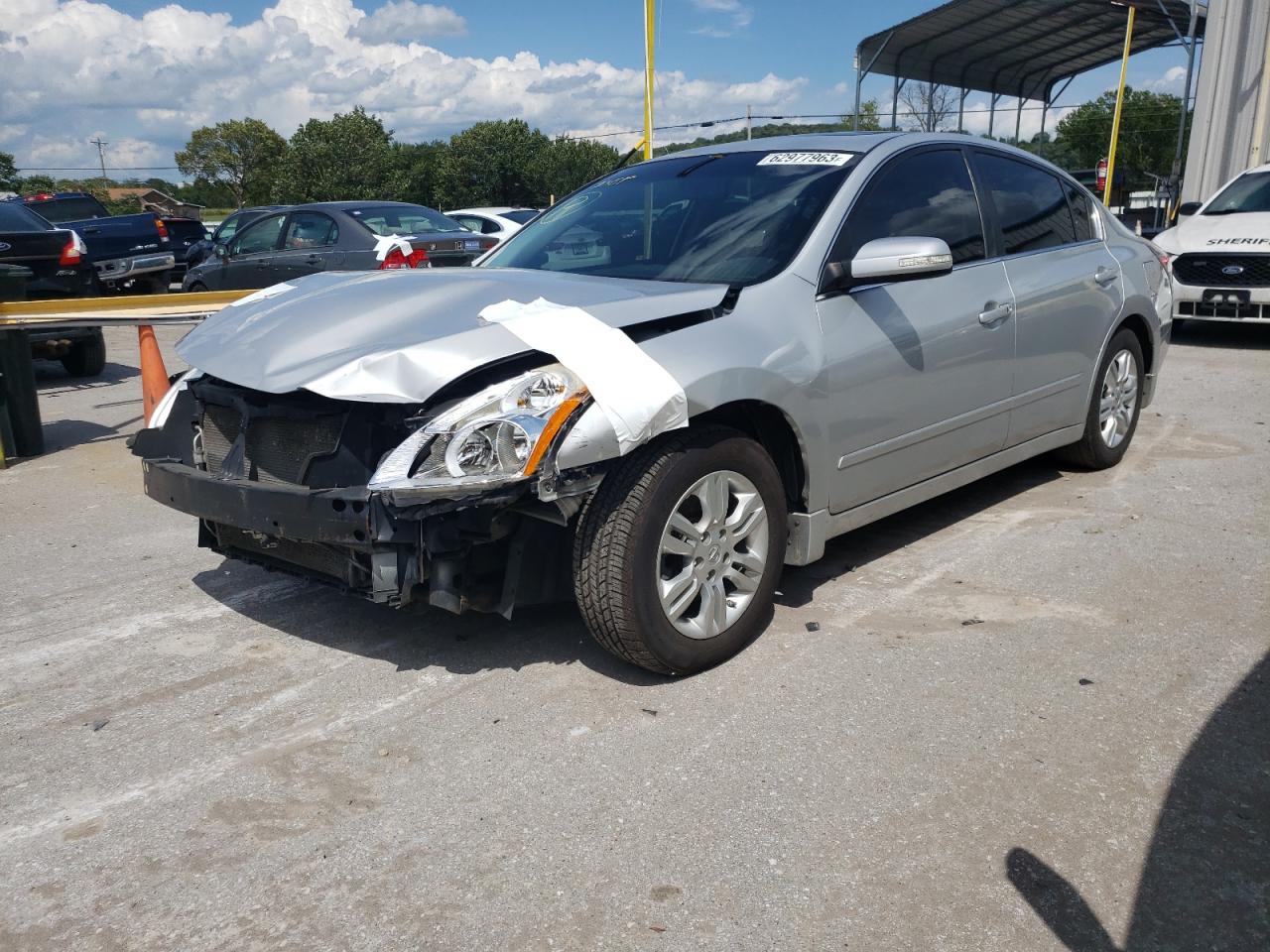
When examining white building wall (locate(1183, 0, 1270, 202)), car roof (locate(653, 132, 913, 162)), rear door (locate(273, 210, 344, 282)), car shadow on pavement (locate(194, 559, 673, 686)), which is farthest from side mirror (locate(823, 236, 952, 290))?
white building wall (locate(1183, 0, 1270, 202))

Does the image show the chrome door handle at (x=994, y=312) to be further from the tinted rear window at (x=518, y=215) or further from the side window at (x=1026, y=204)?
the tinted rear window at (x=518, y=215)

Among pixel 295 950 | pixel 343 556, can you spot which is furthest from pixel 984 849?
pixel 343 556

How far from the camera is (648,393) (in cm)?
321

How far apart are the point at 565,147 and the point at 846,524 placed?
188ft

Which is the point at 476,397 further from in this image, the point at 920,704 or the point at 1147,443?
the point at 1147,443

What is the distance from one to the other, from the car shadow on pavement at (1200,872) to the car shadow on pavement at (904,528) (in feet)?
5.38

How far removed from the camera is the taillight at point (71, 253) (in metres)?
10.4

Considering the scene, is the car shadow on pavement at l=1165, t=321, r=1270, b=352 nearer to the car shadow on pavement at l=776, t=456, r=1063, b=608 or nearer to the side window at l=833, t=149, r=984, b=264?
the car shadow on pavement at l=776, t=456, r=1063, b=608

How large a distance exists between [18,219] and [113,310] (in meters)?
5.42

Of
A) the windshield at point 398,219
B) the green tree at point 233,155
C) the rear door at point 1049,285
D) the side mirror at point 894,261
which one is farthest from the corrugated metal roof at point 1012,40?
the green tree at point 233,155

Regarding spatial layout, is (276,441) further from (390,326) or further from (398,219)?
(398,219)

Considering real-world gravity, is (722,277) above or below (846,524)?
above

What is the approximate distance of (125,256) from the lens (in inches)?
637

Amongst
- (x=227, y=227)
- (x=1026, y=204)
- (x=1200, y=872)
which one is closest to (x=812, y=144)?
(x=1026, y=204)
